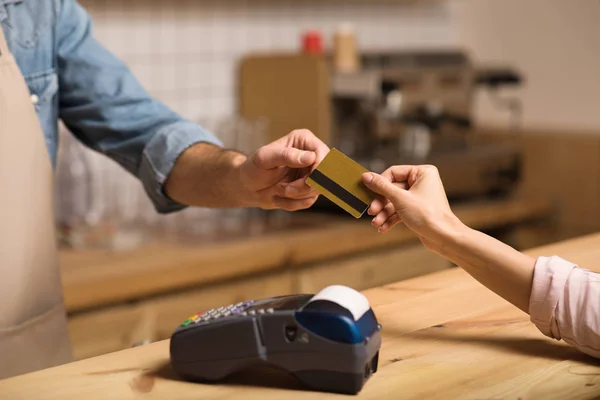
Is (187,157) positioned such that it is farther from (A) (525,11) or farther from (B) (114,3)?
(A) (525,11)

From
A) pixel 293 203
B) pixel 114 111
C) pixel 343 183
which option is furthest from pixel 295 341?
pixel 114 111

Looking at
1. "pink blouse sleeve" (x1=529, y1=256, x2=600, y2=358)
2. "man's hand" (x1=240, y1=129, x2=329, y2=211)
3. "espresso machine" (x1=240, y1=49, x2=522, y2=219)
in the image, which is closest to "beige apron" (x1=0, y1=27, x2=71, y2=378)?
"man's hand" (x1=240, y1=129, x2=329, y2=211)

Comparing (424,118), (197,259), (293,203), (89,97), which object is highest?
(89,97)

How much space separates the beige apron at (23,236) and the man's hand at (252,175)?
0.21 m

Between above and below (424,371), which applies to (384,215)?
above

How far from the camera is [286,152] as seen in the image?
1.06 meters

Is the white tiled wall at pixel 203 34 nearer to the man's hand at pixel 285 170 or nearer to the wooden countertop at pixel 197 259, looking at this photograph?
the wooden countertop at pixel 197 259

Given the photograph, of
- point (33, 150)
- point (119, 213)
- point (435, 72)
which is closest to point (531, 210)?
point (435, 72)

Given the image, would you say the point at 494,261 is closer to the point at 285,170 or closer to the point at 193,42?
the point at 285,170

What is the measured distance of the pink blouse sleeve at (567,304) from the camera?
894 millimetres

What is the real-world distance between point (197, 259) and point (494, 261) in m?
1.25

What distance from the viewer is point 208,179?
4.26 feet

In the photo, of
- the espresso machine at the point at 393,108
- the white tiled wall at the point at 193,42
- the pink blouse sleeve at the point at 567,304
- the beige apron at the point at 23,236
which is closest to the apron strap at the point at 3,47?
the beige apron at the point at 23,236

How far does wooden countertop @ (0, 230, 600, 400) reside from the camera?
806 mm
